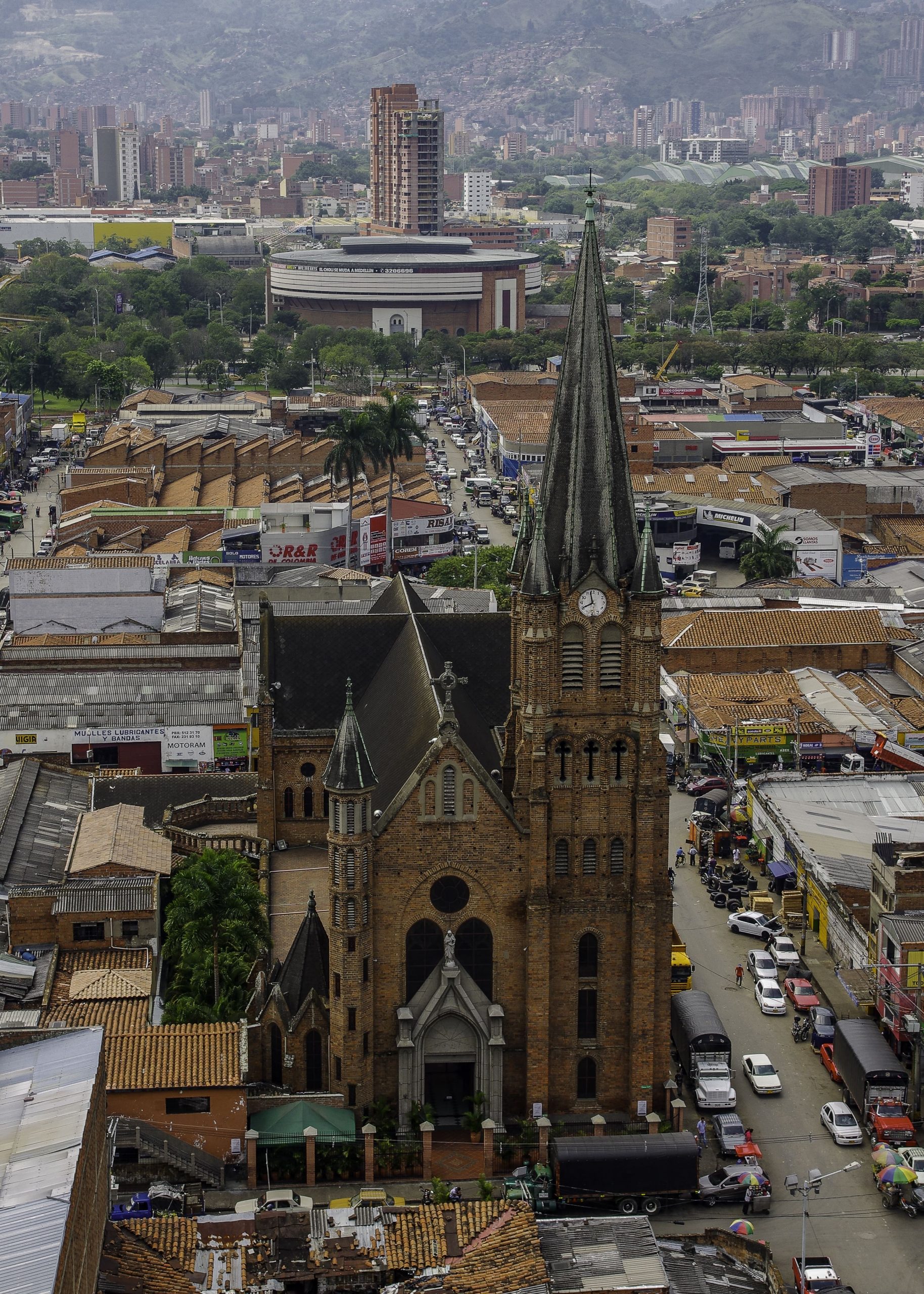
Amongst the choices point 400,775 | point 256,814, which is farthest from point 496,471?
point 400,775

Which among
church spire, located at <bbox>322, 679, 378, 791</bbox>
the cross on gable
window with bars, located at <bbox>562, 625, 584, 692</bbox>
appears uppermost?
window with bars, located at <bbox>562, 625, 584, 692</bbox>

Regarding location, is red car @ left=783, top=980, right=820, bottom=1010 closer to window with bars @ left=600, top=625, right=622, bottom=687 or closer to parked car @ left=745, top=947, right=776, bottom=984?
parked car @ left=745, top=947, right=776, bottom=984

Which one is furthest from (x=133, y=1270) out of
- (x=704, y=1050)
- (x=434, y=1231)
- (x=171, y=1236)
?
(x=704, y=1050)

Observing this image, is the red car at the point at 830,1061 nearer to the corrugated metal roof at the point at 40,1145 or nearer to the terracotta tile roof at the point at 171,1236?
the terracotta tile roof at the point at 171,1236

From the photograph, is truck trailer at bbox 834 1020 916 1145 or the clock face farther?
truck trailer at bbox 834 1020 916 1145

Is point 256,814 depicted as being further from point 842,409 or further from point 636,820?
point 842,409

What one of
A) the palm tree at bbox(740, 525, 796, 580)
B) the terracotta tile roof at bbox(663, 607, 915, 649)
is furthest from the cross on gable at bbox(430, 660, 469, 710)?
the palm tree at bbox(740, 525, 796, 580)

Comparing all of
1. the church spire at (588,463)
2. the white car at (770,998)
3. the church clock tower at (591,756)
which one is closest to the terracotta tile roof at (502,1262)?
the church clock tower at (591,756)

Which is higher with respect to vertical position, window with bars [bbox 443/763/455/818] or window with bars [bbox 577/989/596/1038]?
window with bars [bbox 443/763/455/818]
